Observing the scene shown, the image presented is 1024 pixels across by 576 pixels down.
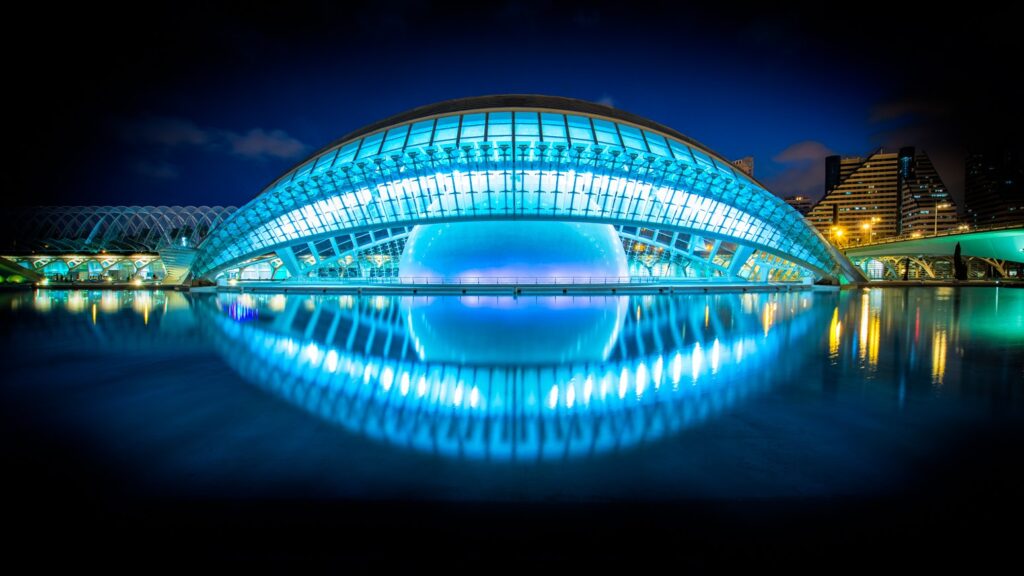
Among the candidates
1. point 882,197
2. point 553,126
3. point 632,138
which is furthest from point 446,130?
point 882,197

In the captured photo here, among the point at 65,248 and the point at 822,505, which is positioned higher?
the point at 65,248

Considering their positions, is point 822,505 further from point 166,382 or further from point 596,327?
point 596,327

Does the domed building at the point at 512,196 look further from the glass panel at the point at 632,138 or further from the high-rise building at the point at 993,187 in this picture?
the high-rise building at the point at 993,187

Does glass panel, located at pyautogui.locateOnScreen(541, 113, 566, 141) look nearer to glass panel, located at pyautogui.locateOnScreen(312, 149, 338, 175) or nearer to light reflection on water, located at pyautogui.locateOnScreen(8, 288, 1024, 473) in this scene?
glass panel, located at pyautogui.locateOnScreen(312, 149, 338, 175)

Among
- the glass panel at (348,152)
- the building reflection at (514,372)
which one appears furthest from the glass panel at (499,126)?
the building reflection at (514,372)

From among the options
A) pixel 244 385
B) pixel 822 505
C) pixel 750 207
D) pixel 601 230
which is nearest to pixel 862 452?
pixel 822 505

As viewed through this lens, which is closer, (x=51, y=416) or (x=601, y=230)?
(x=51, y=416)
